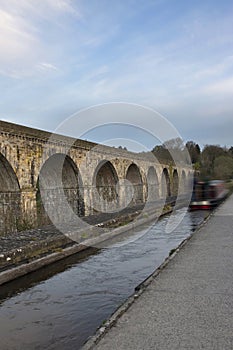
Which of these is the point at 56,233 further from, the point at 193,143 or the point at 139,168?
the point at 193,143

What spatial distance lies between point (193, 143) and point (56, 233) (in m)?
76.1

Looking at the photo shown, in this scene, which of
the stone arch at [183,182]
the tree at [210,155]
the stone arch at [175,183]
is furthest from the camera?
the tree at [210,155]

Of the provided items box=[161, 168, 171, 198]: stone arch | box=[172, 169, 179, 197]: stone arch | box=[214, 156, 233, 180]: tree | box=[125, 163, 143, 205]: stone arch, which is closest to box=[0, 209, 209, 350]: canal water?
box=[125, 163, 143, 205]: stone arch

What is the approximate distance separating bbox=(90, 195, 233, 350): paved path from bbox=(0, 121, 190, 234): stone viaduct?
682 cm

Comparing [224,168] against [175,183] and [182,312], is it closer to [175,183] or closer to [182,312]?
[175,183]

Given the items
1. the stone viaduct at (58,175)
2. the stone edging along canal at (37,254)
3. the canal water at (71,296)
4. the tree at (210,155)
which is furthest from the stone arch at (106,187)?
the tree at (210,155)

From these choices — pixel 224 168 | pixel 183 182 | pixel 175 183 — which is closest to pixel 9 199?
pixel 175 183

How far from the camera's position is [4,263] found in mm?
7383

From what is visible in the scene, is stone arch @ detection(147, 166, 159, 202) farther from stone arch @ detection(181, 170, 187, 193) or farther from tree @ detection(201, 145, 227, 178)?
tree @ detection(201, 145, 227, 178)

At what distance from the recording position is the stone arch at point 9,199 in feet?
39.2

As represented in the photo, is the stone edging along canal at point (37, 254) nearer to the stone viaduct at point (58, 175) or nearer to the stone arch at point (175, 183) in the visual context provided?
the stone viaduct at point (58, 175)

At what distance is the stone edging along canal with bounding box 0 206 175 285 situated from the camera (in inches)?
288

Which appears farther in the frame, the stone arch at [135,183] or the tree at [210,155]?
the tree at [210,155]

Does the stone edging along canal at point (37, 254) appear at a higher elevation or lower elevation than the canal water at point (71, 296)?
higher
